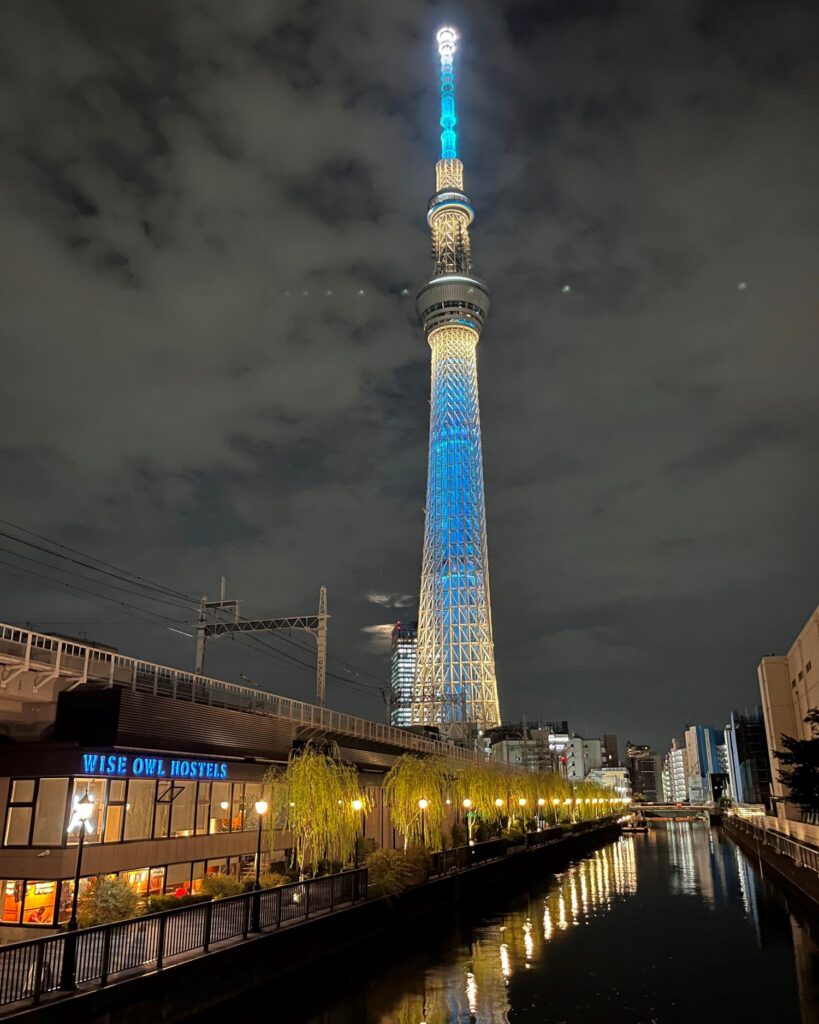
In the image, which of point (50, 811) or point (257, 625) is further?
point (257, 625)

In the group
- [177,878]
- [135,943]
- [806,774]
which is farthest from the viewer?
[806,774]

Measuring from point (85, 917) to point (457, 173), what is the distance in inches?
5984

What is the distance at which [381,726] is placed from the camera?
173 feet

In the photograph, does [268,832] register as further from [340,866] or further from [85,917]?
[85,917]

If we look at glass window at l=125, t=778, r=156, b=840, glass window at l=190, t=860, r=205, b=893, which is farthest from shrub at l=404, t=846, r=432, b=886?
glass window at l=125, t=778, r=156, b=840

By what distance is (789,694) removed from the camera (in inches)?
3184

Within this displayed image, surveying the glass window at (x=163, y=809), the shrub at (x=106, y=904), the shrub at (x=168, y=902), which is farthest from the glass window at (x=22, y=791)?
the shrub at (x=168, y=902)

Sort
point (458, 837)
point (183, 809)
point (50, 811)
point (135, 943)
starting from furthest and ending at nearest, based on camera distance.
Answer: point (458, 837) → point (183, 809) → point (50, 811) → point (135, 943)

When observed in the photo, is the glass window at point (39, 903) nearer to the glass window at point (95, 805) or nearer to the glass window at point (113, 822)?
the glass window at point (95, 805)

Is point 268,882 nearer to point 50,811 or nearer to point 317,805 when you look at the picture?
point 317,805

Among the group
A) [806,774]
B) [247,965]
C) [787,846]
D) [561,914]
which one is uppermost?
[806,774]

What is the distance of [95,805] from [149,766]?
7.41 feet

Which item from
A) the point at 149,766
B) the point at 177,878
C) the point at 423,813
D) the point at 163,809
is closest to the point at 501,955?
the point at 177,878

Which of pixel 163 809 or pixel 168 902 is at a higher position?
pixel 163 809
